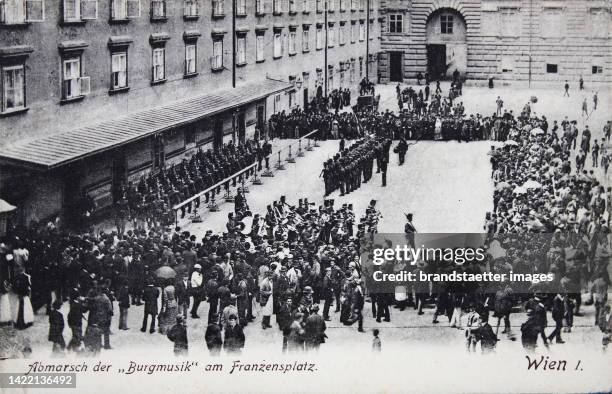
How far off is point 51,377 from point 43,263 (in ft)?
15.3

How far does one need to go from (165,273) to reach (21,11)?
34.4ft

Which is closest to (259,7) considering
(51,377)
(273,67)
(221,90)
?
(273,67)

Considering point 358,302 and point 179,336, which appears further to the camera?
point 358,302

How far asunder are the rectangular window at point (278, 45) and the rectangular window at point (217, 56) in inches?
335

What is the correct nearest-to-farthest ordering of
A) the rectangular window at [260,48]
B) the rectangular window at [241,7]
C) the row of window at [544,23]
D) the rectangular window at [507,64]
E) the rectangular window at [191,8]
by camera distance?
the rectangular window at [191,8]
the rectangular window at [241,7]
the rectangular window at [260,48]
the row of window at [544,23]
the rectangular window at [507,64]

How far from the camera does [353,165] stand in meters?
35.2

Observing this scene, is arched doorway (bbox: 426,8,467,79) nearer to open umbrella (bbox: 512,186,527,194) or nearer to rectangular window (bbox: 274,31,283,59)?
rectangular window (bbox: 274,31,283,59)

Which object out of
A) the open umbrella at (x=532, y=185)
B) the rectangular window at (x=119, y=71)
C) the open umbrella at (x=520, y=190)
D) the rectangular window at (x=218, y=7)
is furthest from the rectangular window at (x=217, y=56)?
the open umbrella at (x=532, y=185)

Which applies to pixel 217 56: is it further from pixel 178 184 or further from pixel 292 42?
pixel 178 184

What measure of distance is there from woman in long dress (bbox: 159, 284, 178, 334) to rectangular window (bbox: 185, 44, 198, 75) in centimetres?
2089

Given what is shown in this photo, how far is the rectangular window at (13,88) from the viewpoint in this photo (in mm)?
25250

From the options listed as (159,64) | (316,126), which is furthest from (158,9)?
(316,126)

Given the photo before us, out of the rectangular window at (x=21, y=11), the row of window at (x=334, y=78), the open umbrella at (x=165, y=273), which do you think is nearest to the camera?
the open umbrella at (x=165, y=273)
